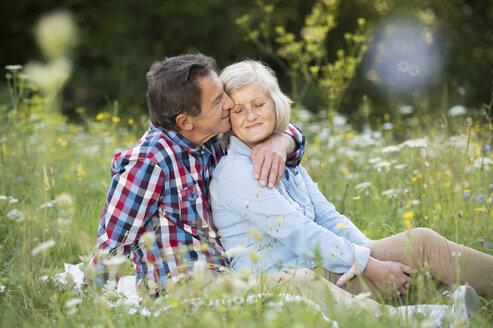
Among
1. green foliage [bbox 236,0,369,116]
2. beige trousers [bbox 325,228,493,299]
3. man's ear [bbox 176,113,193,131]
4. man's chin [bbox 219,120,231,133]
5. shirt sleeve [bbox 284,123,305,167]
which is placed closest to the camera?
beige trousers [bbox 325,228,493,299]

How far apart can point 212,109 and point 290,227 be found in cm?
61

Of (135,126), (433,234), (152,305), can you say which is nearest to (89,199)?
(135,126)

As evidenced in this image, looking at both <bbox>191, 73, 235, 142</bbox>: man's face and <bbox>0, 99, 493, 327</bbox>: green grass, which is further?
<bbox>191, 73, 235, 142</bbox>: man's face

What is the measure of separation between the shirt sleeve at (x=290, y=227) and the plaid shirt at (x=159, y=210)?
187mm

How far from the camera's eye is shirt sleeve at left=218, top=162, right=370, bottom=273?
2.11m

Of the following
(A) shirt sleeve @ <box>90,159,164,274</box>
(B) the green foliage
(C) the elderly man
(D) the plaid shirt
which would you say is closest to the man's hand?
(C) the elderly man

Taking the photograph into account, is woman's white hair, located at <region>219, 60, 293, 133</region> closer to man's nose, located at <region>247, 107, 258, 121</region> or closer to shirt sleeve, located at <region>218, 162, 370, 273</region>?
man's nose, located at <region>247, 107, 258, 121</region>

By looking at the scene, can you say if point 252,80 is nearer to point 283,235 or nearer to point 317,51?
point 283,235

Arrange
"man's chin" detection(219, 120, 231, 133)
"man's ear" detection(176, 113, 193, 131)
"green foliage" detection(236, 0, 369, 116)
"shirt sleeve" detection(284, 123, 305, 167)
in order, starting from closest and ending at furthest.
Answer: "man's ear" detection(176, 113, 193, 131) < "man's chin" detection(219, 120, 231, 133) < "shirt sleeve" detection(284, 123, 305, 167) < "green foliage" detection(236, 0, 369, 116)

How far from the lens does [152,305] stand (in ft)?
5.43

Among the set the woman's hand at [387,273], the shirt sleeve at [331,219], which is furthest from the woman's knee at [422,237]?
the shirt sleeve at [331,219]

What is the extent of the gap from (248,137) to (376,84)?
7811 millimetres

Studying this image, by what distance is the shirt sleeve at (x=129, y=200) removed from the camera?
2121mm

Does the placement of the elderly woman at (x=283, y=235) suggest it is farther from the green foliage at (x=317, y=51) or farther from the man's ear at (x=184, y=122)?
the green foliage at (x=317, y=51)
